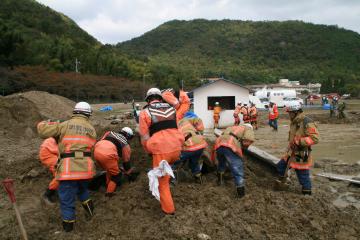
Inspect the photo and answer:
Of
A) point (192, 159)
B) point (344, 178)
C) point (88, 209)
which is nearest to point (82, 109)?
point (88, 209)

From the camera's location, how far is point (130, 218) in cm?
485

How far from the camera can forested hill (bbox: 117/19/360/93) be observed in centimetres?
12044

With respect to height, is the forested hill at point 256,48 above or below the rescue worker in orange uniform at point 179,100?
above

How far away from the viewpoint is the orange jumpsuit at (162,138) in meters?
4.76

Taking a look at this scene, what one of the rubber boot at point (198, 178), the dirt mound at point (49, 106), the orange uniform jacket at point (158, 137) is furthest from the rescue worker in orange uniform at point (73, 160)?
the dirt mound at point (49, 106)

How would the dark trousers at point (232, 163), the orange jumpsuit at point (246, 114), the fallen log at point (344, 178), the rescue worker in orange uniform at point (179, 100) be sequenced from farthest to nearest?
the orange jumpsuit at point (246, 114) → the fallen log at point (344, 178) → the rescue worker in orange uniform at point (179, 100) → the dark trousers at point (232, 163)

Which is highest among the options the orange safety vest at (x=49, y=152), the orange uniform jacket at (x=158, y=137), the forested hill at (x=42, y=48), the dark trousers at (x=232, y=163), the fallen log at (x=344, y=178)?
the forested hill at (x=42, y=48)

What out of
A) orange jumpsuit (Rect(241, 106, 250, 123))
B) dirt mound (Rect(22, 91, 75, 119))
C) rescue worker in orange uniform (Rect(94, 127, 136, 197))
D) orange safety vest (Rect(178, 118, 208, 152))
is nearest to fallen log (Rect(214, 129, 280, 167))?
orange safety vest (Rect(178, 118, 208, 152))

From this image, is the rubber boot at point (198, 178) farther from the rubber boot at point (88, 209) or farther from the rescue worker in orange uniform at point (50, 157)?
the rescue worker in orange uniform at point (50, 157)

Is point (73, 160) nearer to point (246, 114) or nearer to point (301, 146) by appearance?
point (301, 146)

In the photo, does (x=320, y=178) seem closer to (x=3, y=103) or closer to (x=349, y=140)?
(x=349, y=140)

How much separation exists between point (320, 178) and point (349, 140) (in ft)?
27.4

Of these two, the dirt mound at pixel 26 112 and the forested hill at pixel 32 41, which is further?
the forested hill at pixel 32 41

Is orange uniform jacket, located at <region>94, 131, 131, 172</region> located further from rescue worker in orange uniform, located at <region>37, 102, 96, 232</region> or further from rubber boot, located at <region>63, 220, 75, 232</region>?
rubber boot, located at <region>63, 220, 75, 232</region>
